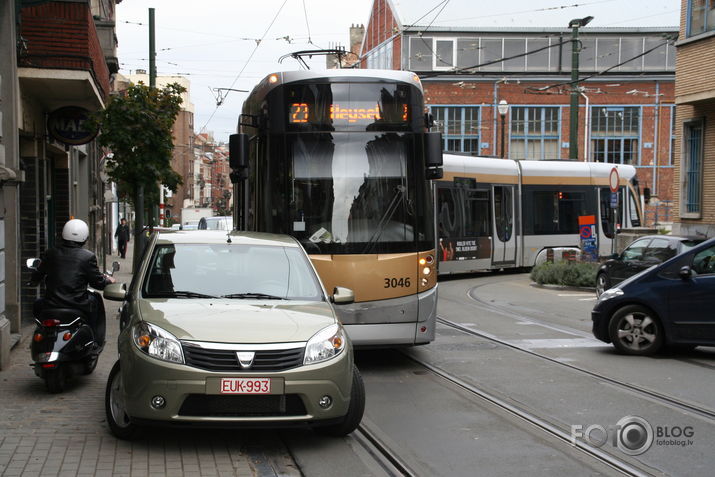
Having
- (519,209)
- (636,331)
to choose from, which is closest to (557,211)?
(519,209)

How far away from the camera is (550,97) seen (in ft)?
198

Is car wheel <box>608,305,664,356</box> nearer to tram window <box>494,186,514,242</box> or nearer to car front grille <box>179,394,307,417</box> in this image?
car front grille <box>179,394,307,417</box>

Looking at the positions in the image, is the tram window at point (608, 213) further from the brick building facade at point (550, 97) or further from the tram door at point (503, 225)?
the brick building facade at point (550, 97)

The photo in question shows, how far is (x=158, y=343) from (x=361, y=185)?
435 centimetres

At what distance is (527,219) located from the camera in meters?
26.5

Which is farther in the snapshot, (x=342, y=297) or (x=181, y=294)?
(x=342, y=297)

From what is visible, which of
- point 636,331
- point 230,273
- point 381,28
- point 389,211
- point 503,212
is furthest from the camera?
point 381,28

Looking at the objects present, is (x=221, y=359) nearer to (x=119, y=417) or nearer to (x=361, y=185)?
(x=119, y=417)

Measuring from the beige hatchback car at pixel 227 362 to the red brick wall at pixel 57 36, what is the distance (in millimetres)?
6831

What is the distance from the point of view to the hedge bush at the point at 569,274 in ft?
74.3

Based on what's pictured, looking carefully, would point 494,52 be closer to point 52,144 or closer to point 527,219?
point 527,219

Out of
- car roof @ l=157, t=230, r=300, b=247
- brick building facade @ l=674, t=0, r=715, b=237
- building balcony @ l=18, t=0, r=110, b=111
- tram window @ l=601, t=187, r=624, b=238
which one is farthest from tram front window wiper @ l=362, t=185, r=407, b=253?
tram window @ l=601, t=187, r=624, b=238

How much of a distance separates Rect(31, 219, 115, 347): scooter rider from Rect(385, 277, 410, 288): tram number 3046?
3.10 metres

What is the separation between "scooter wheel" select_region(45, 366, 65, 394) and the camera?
8.16 metres
